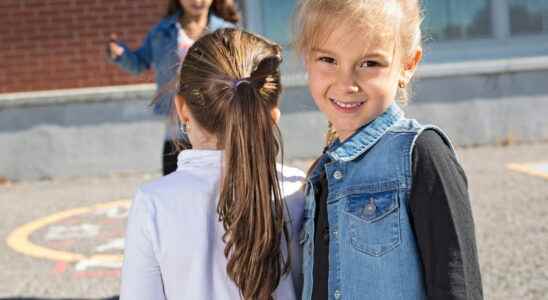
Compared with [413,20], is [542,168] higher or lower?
lower

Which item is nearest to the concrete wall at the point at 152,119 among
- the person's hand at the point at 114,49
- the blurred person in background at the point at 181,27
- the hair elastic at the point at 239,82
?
the person's hand at the point at 114,49

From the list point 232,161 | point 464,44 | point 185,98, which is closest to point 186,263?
point 232,161

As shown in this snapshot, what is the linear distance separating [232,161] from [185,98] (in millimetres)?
232

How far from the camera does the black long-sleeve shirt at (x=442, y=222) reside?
6.08ft

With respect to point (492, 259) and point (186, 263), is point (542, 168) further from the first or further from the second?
point (186, 263)

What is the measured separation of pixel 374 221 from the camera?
196 centimetres

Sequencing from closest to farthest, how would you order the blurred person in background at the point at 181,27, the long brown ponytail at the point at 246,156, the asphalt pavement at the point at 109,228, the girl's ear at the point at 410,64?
the girl's ear at the point at 410,64, the long brown ponytail at the point at 246,156, the blurred person in background at the point at 181,27, the asphalt pavement at the point at 109,228

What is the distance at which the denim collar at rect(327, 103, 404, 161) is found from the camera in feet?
6.70

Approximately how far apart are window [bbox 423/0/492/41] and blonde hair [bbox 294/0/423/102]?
25.1 feet

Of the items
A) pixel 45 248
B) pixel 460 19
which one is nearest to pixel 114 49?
pixel 45 248

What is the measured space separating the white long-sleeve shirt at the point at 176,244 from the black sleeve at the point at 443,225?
0.58 m

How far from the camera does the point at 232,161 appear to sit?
2.23 m

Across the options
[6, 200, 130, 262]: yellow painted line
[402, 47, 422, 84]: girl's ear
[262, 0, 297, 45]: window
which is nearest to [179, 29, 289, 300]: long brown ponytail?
[402, 47, 422, 84]: girl's ear

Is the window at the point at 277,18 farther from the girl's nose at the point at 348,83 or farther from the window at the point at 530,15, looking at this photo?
the girl's nose at the point at 348,83
